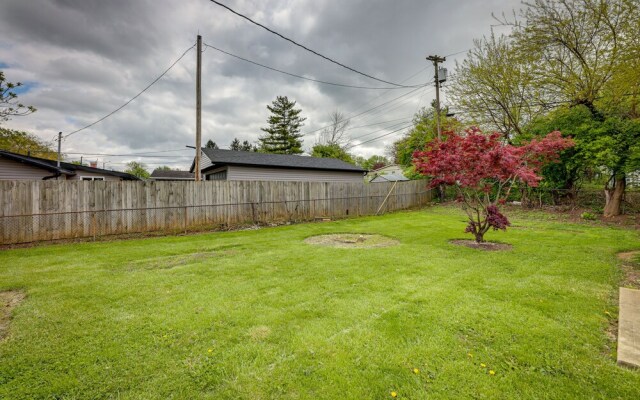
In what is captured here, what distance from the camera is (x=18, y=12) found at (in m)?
7.67

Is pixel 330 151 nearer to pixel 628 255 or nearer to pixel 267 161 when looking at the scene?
pixel 267 161

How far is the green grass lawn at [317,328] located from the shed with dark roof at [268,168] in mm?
9398

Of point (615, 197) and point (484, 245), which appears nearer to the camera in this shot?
point (484, 245)

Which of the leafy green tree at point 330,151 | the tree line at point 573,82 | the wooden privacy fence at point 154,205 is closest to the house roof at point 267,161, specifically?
the wooden privacy fence at point 154,205

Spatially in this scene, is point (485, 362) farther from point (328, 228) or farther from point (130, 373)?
point (328, 228)

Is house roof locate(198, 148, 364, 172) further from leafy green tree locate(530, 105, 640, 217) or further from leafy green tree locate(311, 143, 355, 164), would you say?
leafy green tree locate(311, 143, 355, 164)

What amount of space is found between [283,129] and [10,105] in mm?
30303

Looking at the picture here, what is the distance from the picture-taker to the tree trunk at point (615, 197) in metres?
10.5

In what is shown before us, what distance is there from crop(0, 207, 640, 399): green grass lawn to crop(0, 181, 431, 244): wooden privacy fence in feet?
9.01

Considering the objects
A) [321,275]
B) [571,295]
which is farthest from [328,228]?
[571,295]

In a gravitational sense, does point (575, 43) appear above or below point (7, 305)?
above

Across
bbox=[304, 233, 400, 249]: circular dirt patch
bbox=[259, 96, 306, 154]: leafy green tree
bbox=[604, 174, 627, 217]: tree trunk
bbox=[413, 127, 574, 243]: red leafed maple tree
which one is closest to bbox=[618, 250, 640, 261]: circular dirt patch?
bbox=[413, 127, 574, 243]: red leafed maple tree

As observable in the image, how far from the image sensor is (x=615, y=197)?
34.9 feet

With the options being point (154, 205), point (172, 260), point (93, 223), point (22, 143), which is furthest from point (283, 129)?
point (172, 260)
